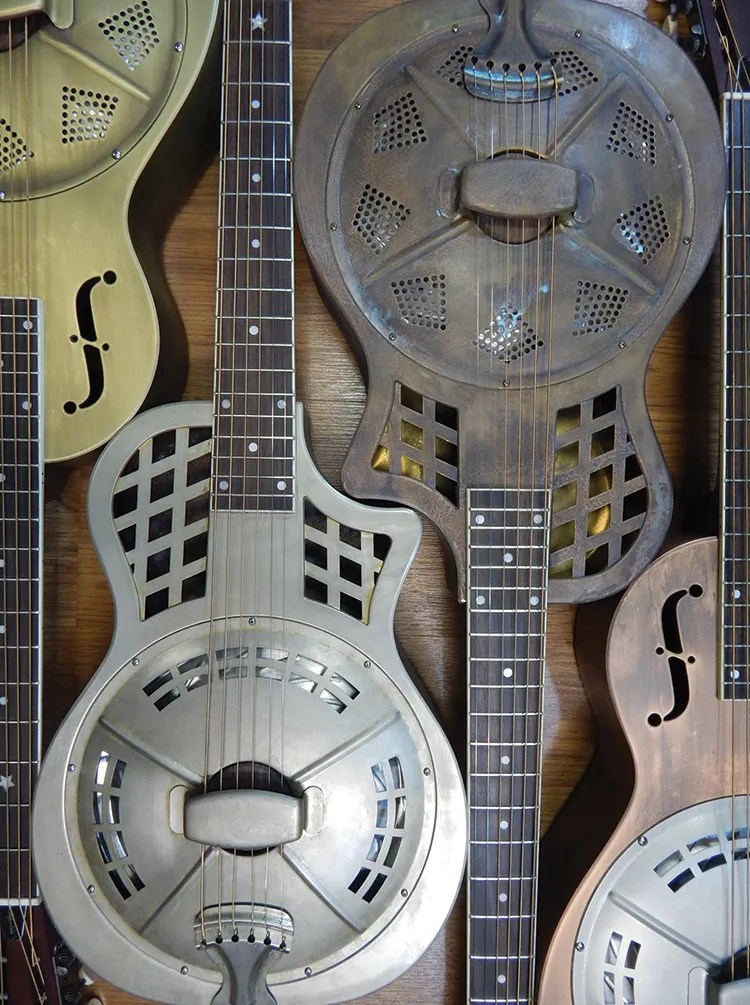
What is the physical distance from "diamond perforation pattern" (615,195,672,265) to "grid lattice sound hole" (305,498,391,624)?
494mm

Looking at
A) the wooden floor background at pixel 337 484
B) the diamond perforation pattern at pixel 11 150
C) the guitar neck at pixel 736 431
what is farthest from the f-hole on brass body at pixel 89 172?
the guitar neck at pixel 736 431

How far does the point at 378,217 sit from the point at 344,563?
44 centimetres

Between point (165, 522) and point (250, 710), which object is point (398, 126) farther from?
point (250, 710)

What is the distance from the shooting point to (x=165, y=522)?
118 centimetres

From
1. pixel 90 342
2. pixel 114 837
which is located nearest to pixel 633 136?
pixel 90 342

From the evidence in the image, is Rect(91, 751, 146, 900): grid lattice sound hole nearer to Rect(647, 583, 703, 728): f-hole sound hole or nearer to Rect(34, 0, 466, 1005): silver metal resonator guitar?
Rect(34, 0, 466, 1005): silver metal resonator guitar

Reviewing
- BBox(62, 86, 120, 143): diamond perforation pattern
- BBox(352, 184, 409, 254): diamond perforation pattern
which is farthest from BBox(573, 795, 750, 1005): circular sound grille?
BBox(62, 86, 120, 143): diamond perforation pattern

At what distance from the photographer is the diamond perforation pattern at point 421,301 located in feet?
3.87

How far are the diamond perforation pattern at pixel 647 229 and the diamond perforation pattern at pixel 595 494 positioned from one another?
187mm

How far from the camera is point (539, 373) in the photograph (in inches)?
46.7

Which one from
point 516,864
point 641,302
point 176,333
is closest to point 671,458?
point 641,302

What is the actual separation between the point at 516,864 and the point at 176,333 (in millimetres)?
821

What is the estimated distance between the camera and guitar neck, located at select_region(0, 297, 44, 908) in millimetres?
1153

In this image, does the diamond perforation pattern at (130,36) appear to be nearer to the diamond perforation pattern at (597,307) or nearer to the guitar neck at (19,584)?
the guitar neck at (19,584)
